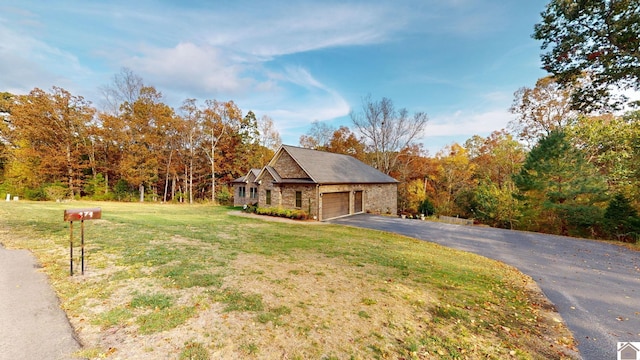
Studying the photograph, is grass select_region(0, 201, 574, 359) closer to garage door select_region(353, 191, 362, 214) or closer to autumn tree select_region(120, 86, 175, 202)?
garage door select_region(353, 191, 362, 214)

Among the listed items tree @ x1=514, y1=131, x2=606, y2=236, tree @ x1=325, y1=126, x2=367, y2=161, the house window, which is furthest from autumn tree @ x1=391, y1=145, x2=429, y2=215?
the house window

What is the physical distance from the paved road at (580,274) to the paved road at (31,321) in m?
7.68

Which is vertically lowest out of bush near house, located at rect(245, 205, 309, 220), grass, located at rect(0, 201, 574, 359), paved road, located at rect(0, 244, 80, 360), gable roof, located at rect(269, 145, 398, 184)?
grass, located at rect(0, 201, 574, 359)

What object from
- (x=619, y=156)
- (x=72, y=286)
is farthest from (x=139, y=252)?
(x=619, y=156)

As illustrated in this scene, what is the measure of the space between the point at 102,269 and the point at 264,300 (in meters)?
4.60

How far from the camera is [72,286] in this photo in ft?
16.5

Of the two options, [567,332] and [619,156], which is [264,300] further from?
[619,156]

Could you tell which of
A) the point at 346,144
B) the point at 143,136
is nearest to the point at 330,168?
the point at 346,144

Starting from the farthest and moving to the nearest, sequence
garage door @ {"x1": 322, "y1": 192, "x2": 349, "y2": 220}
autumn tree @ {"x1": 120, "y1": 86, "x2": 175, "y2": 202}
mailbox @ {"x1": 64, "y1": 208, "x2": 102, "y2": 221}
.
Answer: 1. autumn tree @ {"x1": 120, "y1": 86, "x2": 175, "y2": 202}
2. garage door @ {"x1": 322, "y1": 192, "x2": 349, "y2": 220}
3. mailbox @ {"x1": 64, "y1": 208, "x2": 102, "y2": 221}

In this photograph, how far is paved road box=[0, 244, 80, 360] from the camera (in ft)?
10.2

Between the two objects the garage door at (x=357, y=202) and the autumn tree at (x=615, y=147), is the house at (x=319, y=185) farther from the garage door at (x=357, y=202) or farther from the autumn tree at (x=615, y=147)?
the autumn tree at (x=615, y=147)

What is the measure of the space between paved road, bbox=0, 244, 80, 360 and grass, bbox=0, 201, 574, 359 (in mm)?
191

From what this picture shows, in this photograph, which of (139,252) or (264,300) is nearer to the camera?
Answer: (264,300)

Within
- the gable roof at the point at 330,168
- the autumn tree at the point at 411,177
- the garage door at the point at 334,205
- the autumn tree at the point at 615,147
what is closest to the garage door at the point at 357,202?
the garage door at the point at 334,205
